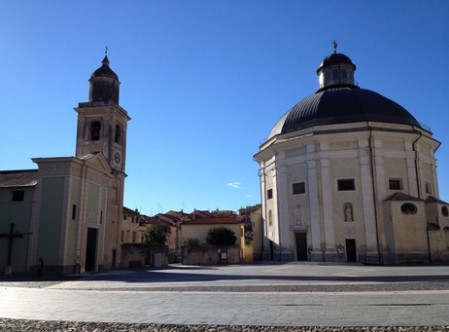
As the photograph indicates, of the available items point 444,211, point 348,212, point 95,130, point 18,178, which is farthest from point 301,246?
point 18,178

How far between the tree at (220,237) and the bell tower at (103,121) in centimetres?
1462

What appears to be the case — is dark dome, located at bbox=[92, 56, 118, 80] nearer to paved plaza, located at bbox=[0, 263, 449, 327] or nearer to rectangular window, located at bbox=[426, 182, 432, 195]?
paved plaza, located at bbox=[0, 263, 449, 327]

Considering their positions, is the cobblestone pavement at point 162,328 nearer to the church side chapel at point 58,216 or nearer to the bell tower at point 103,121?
the church side chapel at point 58,216

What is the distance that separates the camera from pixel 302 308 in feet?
33.4

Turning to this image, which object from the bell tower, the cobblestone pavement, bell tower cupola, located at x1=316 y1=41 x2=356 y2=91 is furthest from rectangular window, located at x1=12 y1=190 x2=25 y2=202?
bell tower cupola, located at x1=316 y1=41 x2=356 y2=91

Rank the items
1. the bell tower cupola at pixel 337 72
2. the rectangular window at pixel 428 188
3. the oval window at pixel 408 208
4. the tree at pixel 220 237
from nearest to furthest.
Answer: the oval window at pixel 408 208
the rectangular window at pixel 428 188
the tree at pixel 220 237
the bell tower cupola at pixel 337 72

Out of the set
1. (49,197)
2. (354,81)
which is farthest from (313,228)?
(49,197)

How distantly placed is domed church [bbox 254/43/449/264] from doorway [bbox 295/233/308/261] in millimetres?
96

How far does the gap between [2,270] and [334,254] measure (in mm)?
26621

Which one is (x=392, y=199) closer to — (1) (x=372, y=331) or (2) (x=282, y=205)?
(2) (x=282, y=205)

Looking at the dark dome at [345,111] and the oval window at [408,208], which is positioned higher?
the dark dome at [345,111]

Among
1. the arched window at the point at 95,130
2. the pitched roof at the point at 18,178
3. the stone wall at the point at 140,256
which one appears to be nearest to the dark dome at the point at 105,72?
the arched window at the point at 95,130

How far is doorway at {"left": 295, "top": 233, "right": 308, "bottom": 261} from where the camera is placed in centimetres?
3956

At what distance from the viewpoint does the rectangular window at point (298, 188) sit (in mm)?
40469
